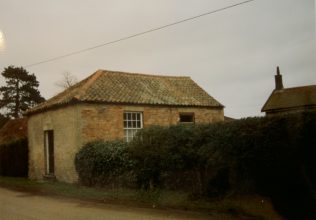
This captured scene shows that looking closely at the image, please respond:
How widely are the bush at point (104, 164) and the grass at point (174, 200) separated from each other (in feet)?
1.94

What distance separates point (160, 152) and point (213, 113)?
12.0 m

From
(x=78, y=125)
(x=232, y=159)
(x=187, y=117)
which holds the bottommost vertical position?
(x=232, y=159)

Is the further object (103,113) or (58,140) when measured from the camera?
(58,140)

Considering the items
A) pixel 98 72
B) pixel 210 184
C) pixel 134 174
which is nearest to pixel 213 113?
pixel 98 72

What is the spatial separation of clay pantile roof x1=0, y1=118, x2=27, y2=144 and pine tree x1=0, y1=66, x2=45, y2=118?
20156 millimetres

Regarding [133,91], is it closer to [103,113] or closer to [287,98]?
[103,113]

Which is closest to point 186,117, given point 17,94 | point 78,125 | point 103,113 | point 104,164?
point 103,113

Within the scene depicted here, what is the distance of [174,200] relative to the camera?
1302 cm

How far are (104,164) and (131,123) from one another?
16.5 ft

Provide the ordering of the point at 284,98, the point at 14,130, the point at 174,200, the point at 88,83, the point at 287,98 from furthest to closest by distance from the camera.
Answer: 1. the point at 284,98
2. the point at 287,98
3. the point at 14,130
4. the point at 88,83
5. the point at 174,200

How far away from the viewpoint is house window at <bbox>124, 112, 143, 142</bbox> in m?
22.1

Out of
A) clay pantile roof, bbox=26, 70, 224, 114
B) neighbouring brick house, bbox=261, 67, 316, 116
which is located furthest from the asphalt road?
neighbouring brick house, bbox=261, 67, 316, 116

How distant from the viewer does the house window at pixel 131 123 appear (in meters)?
22.1

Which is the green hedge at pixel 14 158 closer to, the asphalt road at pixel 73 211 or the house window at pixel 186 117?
the house window at pixel 186 117
